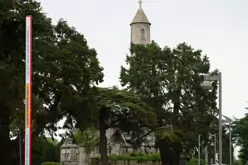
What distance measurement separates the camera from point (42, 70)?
116 feet

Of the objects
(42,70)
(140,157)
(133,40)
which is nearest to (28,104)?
(42,70)

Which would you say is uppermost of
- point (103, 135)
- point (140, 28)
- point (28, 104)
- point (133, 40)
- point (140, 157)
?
point (140, 28)

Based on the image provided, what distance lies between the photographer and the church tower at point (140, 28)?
341 feet

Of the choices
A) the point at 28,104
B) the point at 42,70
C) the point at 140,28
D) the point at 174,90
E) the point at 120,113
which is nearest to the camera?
the point at 28,104

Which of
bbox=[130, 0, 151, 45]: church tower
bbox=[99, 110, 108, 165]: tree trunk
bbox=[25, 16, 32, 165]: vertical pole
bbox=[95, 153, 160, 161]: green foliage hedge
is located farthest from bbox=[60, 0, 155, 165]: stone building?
bbox=[25, 16, 32, 165]: vertical pole

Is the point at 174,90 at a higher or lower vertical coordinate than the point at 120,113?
higher

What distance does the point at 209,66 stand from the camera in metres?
60.4

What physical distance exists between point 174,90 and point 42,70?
79.9 feet

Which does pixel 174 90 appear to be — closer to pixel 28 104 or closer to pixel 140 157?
pixel 140 157

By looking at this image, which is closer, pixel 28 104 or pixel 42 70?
pixel 28 104

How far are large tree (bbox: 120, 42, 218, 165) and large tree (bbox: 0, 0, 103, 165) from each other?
14922 millimetres

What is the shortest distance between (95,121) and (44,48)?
57.8 feet

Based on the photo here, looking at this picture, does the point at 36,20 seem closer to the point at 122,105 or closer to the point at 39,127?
the point at 39,127

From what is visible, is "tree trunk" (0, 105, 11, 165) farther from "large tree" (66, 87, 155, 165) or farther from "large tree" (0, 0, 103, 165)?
"large tree" (66, 87, 155, 165)
